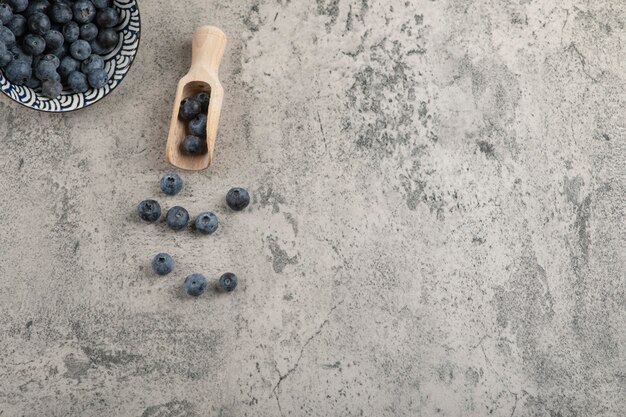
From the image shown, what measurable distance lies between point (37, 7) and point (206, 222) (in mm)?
899

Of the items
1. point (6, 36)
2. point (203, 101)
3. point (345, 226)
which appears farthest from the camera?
point (345, 226)

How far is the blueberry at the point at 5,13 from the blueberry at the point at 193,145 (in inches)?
26.6

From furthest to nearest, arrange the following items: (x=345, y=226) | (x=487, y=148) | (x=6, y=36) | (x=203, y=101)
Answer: (x=487, y=148) < (x=345, y=226) < (x=203, y=101) < (x=6, y=36)

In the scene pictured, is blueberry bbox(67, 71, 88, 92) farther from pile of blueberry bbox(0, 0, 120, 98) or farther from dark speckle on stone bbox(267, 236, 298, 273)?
dark speckle on stone bbox(267, 236, 298, 273)

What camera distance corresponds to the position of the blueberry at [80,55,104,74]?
2.25 metres

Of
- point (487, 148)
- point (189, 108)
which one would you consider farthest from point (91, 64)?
point (487, 148)

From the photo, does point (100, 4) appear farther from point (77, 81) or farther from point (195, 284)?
point (195, 284)

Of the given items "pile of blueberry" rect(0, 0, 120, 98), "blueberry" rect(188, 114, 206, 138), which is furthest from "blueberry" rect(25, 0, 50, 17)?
"blueberry" rect(188, 114, 206, 138)

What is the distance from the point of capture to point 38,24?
7.12 ft

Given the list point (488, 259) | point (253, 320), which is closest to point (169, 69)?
point (253, 320)

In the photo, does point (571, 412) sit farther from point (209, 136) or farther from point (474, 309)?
point (209, 136)

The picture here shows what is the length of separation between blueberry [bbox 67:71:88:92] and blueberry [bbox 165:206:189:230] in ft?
1.66

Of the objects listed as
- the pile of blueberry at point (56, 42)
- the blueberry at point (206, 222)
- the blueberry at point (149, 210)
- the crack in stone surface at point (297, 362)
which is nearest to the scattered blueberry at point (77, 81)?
the pile of blueberry at point (56, 42)

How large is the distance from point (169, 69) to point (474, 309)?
144 centimetres
